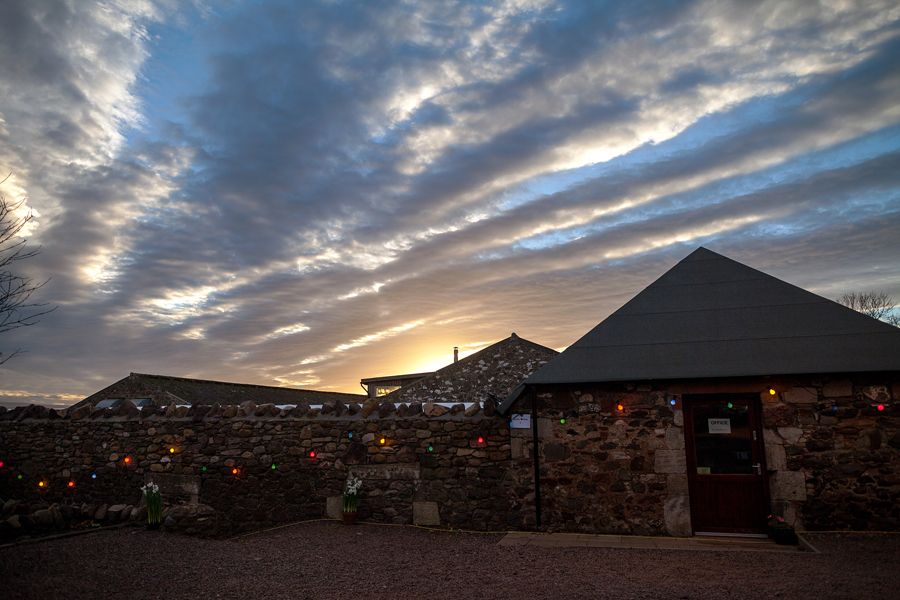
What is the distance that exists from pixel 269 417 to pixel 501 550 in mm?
4834

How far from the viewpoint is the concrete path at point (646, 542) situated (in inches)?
259

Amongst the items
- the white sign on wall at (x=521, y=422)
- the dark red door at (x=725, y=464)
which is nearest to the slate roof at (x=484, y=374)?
the white sign on wall at (x=521, y=422)

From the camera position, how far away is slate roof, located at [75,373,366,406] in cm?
1842

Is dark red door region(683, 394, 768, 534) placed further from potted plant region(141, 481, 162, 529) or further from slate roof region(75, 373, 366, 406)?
slate roof region(75, 373, 366, 406)

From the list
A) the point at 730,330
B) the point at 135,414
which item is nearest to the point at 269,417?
the point at 135,414

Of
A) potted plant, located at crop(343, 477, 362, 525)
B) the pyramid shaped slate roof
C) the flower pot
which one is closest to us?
the flower pot

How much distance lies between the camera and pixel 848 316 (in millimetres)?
7590

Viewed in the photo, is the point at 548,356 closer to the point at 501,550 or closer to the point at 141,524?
the point at 501,550

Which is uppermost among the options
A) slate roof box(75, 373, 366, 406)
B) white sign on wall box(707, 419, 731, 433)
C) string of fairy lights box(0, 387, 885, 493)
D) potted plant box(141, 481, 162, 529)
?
slate roof box(75, 373, 366, 406)

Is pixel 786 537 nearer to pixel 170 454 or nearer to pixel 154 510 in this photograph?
pixel 154 510

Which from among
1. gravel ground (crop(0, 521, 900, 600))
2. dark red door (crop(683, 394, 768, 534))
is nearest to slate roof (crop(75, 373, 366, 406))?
gravel ground (crop(0, 521, 900, 600))

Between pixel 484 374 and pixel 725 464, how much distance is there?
9.85 m

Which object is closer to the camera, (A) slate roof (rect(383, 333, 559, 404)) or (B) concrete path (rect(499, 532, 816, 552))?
(B) concrete path (rect(499, 532, 816, 552))

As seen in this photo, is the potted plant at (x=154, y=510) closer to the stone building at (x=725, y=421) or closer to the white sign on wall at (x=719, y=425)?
the stone building at (x=725, y=421)
